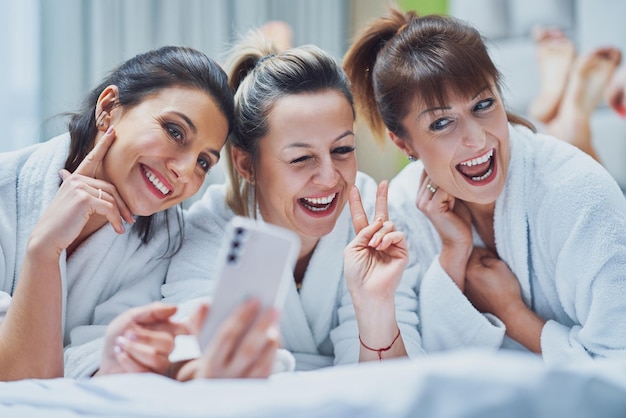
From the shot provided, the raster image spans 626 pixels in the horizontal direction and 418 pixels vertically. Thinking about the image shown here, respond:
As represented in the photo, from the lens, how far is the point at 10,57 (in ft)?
7.93

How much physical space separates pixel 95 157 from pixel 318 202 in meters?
0.45

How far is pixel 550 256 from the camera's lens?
4.49 feet

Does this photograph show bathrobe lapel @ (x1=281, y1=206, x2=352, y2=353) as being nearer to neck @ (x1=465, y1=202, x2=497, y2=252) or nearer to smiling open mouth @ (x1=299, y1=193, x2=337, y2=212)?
smiling open mouth @ (x1=299, y1=193, x2=337, y2=212)

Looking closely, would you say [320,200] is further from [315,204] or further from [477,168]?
[477,168]

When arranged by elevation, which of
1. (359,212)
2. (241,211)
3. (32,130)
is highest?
(359,212)

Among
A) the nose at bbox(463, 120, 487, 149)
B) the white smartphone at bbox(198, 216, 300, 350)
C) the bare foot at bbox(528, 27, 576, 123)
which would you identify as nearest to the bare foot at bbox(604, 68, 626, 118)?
the bare foot at bbox(528, 27, 576, 123)

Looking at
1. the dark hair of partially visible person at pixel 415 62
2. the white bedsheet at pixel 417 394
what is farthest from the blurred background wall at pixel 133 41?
the white bedsheet at pixel 417 394

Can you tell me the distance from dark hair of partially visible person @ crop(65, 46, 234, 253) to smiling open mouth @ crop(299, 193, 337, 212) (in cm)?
22

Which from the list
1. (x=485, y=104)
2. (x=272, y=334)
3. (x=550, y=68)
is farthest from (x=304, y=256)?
(x=550, y=68)

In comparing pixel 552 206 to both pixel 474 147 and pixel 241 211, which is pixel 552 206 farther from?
pixel 241 211

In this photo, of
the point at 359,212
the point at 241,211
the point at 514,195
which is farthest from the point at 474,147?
the point at 241,211

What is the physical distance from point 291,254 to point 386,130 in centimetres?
83

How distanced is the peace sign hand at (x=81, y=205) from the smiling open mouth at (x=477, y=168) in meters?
0.66

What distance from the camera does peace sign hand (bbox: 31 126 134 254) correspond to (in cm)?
116
